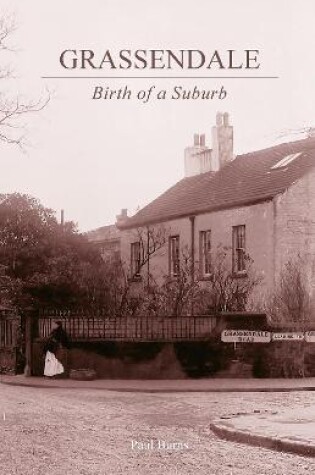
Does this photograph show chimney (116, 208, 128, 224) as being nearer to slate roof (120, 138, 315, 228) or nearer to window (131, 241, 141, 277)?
window (131, 241, 141, 277)

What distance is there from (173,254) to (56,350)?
14.0 m

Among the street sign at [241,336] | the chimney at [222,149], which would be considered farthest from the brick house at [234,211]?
the street sign at [241,336]

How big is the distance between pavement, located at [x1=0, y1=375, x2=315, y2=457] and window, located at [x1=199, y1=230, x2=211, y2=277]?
→ 1128cm

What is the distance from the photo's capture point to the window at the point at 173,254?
125 ft

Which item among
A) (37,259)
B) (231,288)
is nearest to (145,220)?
(37,259)

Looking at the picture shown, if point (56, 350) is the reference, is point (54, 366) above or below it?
below

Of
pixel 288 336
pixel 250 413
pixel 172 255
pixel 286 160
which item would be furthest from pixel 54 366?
pixel 286 160

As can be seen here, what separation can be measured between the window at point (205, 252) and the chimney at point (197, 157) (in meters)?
5.46

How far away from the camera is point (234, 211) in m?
35.1

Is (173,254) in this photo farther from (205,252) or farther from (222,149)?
(222,149)

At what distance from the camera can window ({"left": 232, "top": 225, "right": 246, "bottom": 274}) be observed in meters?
34.3

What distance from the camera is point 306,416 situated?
1499 cm

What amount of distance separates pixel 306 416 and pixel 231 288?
15907 millimetres

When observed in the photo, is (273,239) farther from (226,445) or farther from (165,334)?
(226,445)
